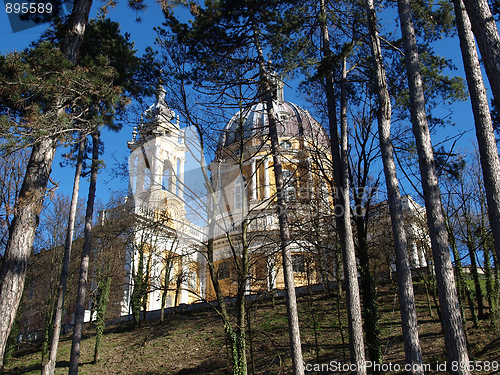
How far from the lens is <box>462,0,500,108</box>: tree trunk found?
5824 millimetres

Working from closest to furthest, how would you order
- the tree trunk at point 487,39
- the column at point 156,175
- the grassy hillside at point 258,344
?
1. the tree trunk at point 487,39
2. the column at point 156,175
3. the grassy hillside at point 258,344

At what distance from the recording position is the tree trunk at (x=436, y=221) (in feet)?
21.4

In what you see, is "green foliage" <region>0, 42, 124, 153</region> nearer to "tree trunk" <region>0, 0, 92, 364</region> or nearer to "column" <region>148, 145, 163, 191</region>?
"tree trunk" <region>0, 0, 92, 364</region>

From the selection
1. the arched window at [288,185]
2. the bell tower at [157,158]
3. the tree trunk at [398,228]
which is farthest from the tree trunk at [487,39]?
the bell tower at [157,158]

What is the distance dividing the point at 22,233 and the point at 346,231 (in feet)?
20.2

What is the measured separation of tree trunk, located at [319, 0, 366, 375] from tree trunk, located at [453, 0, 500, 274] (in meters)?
3.22

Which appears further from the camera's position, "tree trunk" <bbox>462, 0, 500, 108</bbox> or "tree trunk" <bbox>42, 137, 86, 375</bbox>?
"tree trunk" <bbox>42, 137, 86, 375</bbox>

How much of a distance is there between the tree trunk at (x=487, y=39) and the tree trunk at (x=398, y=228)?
2696 mm

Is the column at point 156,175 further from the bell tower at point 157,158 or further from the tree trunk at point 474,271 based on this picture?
the tree trunk at point 474,271

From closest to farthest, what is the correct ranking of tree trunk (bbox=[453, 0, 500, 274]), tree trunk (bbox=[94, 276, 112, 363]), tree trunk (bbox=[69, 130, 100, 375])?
tree trunk (bbox=[453, 0, 500, 274]) → tree trunk (bbox=[69, 130, 100, 375]) → tree trunk (bbox=[94, 276, 112, 363])

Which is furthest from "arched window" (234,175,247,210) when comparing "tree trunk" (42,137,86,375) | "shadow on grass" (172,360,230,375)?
"shadow on grass" (172,360,230,375)

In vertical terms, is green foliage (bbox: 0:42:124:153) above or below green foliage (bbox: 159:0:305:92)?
below

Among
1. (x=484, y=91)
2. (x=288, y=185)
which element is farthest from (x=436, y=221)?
(x=288, y=185)

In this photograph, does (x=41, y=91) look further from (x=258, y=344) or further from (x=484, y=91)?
(x=258, y=344)
